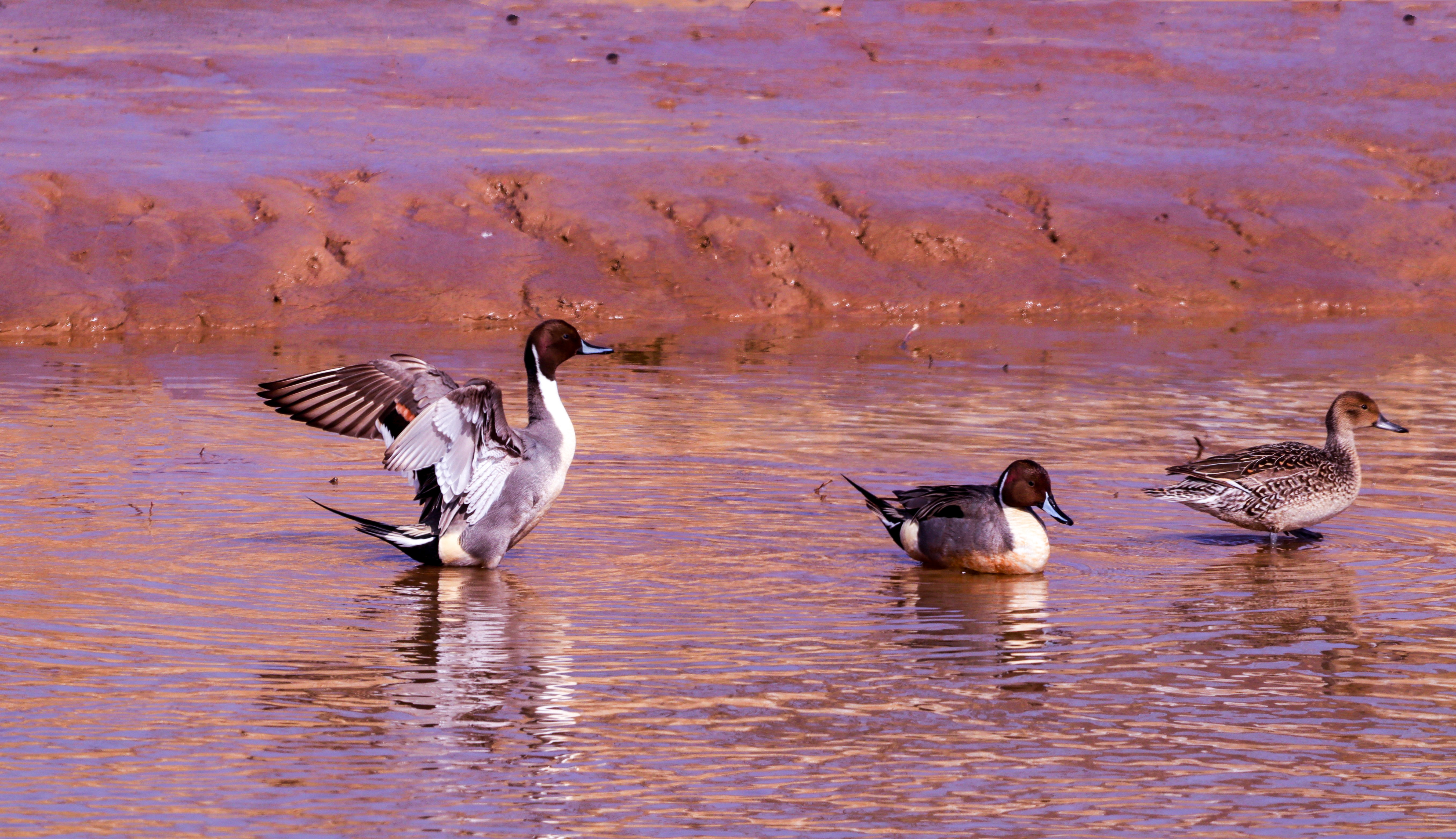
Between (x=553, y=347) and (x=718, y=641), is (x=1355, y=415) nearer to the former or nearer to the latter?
(x=553, y=347)

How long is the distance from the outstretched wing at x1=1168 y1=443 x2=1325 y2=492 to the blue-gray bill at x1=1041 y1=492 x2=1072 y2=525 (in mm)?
917

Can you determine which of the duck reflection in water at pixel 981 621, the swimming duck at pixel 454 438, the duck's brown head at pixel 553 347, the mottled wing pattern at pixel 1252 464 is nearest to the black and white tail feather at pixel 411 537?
the swimming duck at pixel 454 438

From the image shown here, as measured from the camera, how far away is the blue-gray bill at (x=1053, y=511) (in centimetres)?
892

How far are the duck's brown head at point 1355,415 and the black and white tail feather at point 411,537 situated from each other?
14.8 feet

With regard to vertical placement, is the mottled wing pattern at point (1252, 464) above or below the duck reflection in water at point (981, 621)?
above

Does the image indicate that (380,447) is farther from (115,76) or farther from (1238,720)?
(115,76)

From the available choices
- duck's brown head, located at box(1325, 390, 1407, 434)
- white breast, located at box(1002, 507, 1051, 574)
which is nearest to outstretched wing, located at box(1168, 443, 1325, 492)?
duck's brown head, located at box(1325, 390, 1407, 434)

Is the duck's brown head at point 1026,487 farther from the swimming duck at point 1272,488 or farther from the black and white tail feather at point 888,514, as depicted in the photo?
the swimming duck at point 1272,488

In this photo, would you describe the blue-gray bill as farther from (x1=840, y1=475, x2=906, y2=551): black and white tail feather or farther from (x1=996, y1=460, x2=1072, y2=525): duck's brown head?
(x1=840, y1=475, x2=906, y2=551): black and white tail feather

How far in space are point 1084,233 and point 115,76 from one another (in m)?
10.3

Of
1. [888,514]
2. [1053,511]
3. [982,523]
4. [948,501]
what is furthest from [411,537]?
[1053,511]

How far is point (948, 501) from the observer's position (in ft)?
29.2

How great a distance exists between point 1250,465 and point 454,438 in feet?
12.3

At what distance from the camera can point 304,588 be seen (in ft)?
26.6
